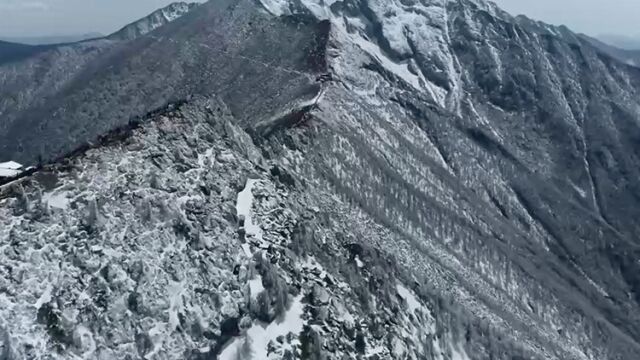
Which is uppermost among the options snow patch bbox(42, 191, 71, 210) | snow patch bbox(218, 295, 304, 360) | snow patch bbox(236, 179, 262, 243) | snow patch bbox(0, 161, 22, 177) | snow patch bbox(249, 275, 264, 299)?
snow patch bbox(42, 191, 71, 210)

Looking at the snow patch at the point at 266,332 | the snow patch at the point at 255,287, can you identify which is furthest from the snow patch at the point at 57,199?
the snow patch at the point at 266,332

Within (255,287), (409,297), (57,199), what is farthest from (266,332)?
(409,297)

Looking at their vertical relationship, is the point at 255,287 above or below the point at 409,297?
above

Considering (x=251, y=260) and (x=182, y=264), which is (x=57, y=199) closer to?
(x=182, y=264)

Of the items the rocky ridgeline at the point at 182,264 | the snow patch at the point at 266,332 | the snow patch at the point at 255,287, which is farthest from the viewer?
the snow patch at the point at 255,287

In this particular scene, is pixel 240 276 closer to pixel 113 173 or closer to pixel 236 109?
pixel 113 173

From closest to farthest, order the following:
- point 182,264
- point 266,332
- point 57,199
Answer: point 57,199 → point 182,264 → point 266,332

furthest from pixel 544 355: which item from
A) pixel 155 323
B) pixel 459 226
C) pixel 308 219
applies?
pixel 155 323

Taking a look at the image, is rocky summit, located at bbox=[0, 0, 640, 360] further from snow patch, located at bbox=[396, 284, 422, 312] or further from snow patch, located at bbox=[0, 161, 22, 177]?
snow patch, located at bbox=[0, 161, 22, 177]

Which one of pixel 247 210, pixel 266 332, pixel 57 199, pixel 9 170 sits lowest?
pixel 9 170

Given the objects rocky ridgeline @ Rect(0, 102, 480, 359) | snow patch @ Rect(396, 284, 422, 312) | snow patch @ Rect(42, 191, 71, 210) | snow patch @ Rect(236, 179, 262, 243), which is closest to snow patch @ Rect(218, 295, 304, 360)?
rocky ridgeline @ Rect(0, 102, 480, 359)

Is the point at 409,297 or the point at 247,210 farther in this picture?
the point at 409,297

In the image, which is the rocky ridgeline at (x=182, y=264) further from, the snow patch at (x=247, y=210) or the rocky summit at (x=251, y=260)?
the snow patch at (x=247, y=210)
